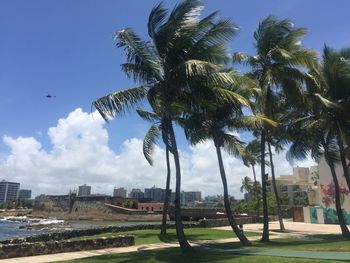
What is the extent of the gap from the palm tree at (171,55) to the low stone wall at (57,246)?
4.97m

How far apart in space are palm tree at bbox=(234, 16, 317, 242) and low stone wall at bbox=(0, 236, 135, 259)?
7.38m

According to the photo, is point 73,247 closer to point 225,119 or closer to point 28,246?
point 28,246

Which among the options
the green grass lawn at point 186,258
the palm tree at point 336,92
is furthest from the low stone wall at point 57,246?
the palm tree at point 336,92

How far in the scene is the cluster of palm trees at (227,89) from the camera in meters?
16.0

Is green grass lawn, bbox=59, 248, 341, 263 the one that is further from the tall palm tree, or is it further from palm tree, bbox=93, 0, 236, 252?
the tall palm tree

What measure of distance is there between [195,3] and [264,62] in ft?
21.5

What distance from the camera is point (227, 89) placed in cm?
1714

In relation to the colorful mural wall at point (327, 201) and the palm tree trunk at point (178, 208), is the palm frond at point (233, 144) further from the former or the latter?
the colorful mural wall at point (327, 201)

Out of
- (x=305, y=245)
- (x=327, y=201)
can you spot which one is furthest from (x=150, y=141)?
(x=327, y=201)

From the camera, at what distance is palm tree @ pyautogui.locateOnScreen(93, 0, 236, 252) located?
15859 mm

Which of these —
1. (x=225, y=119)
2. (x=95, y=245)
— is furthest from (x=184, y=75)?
(x=95, y=245)

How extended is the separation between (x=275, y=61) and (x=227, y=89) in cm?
519

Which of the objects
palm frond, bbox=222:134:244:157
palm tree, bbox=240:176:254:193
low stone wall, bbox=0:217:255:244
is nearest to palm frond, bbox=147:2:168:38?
palm frond, bbox=222:134:244:157

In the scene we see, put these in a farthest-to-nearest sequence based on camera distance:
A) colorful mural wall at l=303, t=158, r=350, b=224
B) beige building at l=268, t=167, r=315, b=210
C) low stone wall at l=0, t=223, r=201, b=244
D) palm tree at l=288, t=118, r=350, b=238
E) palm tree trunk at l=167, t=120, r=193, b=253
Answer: beige building at l=268, t=167, r=315, b=210 → colorful mural wall at l=303, t=158, r=350, b=224 → low stone wall at l=0, t=223, r=201, b=244 → palm tree at l=288, t=118, r=350, b=238 → palm tree trunk at l=167, t=120, r=193, b=253
